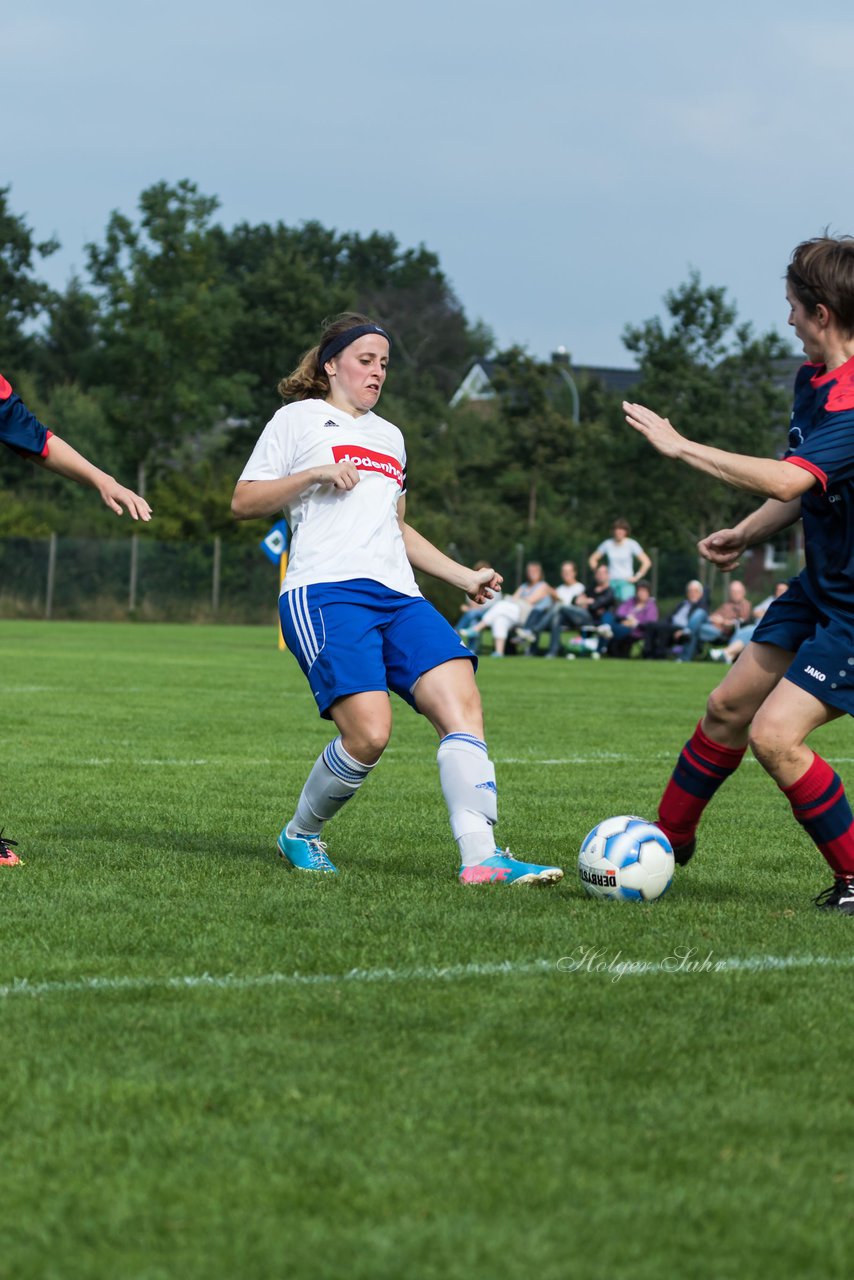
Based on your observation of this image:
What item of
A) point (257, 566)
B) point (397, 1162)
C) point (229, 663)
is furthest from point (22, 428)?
point (257, 566)

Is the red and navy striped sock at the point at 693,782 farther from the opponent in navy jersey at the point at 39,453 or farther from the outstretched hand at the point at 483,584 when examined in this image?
the opponent in navy jersey at the point at 39,453

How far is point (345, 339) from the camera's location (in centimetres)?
598

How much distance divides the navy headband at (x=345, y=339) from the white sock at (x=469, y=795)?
1471 mm

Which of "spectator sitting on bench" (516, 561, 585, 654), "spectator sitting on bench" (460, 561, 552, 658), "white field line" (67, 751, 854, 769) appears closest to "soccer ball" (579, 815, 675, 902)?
"white field line" (67, 751, 854, 769)

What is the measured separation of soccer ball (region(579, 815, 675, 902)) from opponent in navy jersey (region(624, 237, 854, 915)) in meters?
0.45

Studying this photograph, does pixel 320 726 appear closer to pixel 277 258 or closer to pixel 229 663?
pixel 229 663

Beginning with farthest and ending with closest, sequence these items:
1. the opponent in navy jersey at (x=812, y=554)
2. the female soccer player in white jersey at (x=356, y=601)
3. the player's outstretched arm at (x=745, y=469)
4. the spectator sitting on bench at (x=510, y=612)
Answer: the spectator sitting on bench at (x=510, y=612)
the female soccer player in white jersey at (x=356, y=601)
the opponent in navy jersey at (x=812, y=554)
the player's outstretched arm at (x=745, y=469)

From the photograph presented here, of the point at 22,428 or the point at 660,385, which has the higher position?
the point at 660,385

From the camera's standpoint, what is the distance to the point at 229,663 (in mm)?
22125

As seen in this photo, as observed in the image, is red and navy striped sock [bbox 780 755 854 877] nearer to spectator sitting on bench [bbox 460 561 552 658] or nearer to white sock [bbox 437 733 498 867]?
white sock [bbox 437 733 498 867]

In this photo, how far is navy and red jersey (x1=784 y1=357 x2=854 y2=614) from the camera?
4.88 metres

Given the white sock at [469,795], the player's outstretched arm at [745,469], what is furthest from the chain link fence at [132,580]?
the player's outstretched arm at [745,469]

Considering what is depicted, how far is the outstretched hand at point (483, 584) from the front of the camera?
5.97m

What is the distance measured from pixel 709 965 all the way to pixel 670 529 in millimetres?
40138
